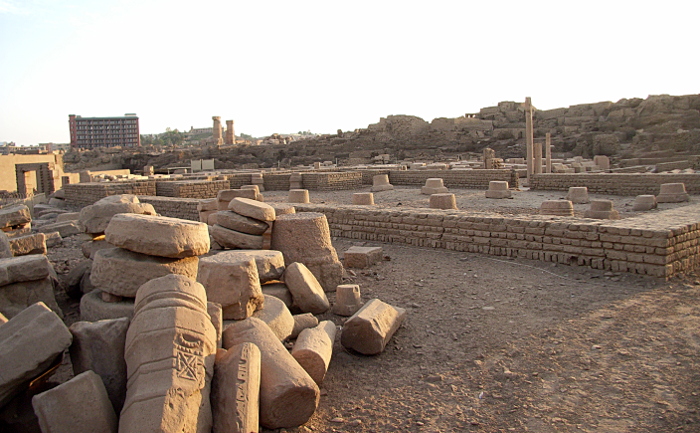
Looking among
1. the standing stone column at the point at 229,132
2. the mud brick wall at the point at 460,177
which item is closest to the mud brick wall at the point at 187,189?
the mud brick wall at the point at 460,177

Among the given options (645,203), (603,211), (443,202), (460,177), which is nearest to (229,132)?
(460,177)

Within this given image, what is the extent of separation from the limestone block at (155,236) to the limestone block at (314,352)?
1228 millimetres

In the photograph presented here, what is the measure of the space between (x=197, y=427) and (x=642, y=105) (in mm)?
37007

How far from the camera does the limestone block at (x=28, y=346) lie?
3078 mm

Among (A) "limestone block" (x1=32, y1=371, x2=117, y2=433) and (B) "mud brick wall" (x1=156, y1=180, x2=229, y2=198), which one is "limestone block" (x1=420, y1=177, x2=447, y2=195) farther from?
(A) "limestone block" (x1=32, y1=371, x2=117, y2=433)

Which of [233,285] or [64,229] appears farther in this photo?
[64,229]

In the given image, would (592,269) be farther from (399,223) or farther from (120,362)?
(120,362)

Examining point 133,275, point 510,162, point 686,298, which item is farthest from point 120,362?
point 510,162

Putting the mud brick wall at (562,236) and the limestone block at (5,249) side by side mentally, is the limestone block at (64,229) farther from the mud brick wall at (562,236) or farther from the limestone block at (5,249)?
the mud brick wall at (562,236)

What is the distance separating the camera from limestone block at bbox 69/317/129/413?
3316 mm

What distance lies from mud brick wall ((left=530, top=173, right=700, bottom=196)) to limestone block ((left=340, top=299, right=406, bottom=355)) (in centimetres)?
1265

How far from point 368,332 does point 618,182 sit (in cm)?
1329

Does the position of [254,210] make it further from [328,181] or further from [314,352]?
[328,181]

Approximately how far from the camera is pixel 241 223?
6.25 meters
